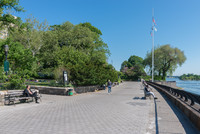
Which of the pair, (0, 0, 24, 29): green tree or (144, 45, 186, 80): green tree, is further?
(144, 45, 186, 80): green tree

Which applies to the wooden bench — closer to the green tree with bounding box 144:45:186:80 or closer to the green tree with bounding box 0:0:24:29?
the green tree with bounding box 0:0:24:29

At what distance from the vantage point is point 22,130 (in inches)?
225

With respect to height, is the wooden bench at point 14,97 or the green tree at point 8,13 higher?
the green tree at point 8,13

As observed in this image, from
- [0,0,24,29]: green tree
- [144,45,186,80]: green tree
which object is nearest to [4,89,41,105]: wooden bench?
[0,0,24,29]: green tree

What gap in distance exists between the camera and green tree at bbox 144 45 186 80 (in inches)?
2677

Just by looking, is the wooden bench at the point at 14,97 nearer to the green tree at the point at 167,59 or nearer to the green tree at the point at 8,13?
the green tree at the point at 8,13

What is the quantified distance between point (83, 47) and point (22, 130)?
3515 cm

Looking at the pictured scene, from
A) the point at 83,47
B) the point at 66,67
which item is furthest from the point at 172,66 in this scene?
the point at 66,67

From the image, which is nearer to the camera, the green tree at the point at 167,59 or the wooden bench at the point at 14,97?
the wooden bench at the point at 14,97

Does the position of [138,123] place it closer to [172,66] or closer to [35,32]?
[35,32]

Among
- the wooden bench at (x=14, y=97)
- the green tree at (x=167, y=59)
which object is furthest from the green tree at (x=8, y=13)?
the green tree at (x=167, y=59)

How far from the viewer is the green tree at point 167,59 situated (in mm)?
68000

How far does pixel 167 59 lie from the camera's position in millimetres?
69875

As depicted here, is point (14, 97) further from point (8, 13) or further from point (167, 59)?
point (167, 59)
